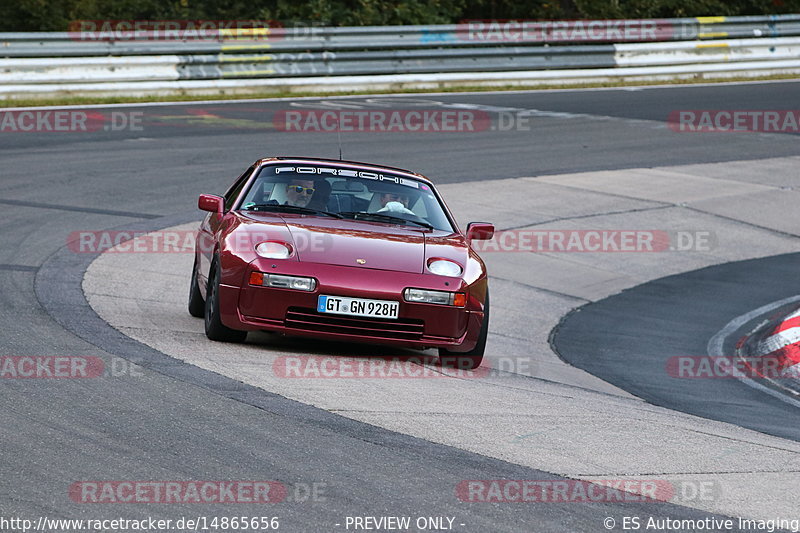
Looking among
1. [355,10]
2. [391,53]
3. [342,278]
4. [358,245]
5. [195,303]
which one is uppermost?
[355,10]

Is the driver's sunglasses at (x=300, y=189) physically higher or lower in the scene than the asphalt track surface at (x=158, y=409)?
higher

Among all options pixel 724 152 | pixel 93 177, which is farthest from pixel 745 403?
pixel 724 152

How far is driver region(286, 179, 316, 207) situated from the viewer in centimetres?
929

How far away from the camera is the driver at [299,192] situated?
366 inches

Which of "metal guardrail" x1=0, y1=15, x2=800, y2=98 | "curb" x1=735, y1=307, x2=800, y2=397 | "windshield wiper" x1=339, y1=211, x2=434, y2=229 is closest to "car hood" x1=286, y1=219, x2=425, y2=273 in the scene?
"windshield wiper" x1=339, y1=211, x2=434, y2=229

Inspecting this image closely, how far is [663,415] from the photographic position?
302 inches

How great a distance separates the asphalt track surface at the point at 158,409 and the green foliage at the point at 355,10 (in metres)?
13.5

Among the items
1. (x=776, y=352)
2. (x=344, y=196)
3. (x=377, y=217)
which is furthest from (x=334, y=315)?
(x=776, y=352)

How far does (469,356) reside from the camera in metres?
8.67

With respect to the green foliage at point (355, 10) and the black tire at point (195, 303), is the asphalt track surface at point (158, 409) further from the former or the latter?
the green foliage at point (355, 10)

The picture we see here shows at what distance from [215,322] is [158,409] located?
201 centimetres

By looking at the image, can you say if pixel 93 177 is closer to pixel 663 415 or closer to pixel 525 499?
pixel 663 415

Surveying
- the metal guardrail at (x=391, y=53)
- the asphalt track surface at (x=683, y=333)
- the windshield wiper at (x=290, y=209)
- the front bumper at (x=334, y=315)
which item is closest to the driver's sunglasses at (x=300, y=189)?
the windshield wiper at (x=290, y=209)

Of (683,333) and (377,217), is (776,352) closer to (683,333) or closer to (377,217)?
(683,333)
